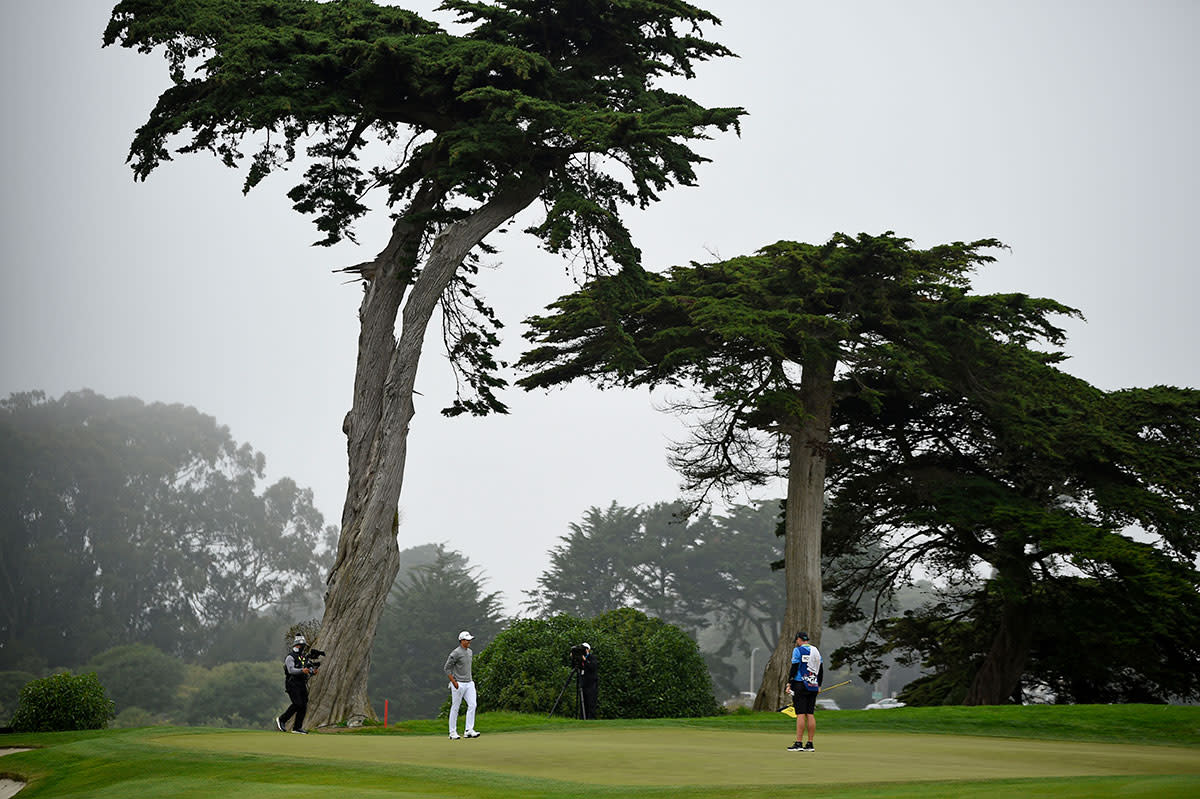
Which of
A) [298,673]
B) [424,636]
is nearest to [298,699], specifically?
[298,673]

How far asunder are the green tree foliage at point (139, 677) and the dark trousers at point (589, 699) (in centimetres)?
4665

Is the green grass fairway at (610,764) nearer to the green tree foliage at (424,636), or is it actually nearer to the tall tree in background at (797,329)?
the tall tree in background at (797,329)

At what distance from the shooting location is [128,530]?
74.2m

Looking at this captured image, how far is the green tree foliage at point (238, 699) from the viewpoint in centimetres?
6275

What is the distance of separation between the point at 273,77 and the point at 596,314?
31.2ft

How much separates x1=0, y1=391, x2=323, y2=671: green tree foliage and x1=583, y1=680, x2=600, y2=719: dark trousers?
52451 millimetres

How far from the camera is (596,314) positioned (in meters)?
27.5

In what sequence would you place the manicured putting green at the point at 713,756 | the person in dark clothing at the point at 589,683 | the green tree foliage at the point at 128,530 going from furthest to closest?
the green tree foliage at the point at 128,530 < the person in dark clothing at the point at 589,683 < the manicured putting green at the point at 713,756

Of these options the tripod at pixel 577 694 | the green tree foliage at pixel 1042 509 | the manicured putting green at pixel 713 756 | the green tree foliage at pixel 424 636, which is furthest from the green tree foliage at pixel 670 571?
the manicured putting green at pixel 713 756

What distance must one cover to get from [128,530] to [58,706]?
57368mm

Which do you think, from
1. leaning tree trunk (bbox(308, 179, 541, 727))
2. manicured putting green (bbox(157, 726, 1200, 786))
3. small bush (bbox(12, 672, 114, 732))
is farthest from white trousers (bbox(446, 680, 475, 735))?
small bush (bbox(12, 672, 114, 732))

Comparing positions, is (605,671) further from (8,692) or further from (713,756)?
(8,692)

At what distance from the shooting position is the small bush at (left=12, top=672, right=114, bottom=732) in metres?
21.0

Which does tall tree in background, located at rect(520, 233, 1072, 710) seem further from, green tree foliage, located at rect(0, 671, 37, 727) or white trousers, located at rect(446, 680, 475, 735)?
green tree foliage, located at rect(0, 671, 37, 727)
